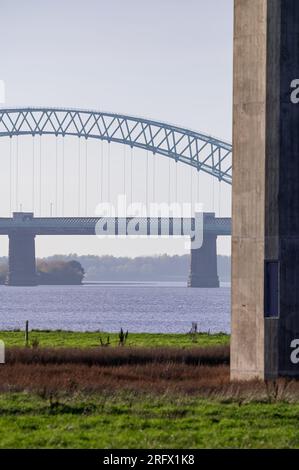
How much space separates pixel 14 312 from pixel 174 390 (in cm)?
9798

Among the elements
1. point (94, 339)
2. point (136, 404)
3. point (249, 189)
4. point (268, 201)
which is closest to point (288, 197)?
point (268, 201)

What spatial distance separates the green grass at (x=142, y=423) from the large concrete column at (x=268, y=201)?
609cm

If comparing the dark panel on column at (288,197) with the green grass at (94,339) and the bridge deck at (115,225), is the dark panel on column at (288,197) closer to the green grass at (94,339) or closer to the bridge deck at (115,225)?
the green grass at (94,339)

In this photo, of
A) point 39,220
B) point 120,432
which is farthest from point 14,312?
point 120,432

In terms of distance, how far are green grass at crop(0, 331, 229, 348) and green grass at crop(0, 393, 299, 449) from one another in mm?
18645

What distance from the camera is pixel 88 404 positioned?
24578 millimetres

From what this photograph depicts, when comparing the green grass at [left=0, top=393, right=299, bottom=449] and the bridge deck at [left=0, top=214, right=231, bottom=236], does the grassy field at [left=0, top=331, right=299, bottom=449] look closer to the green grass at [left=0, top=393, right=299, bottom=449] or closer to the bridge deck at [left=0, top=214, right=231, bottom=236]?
the green grass at [left=0, top=393, right=299, bottom=449]

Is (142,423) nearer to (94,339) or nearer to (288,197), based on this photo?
(288,197)

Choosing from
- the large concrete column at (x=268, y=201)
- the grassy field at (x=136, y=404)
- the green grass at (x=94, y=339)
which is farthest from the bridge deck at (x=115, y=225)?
the large concrete column at (x=268, y=201)

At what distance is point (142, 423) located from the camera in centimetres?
2230

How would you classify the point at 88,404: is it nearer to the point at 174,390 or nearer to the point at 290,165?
the point at 174,390

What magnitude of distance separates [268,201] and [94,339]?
62.8ft

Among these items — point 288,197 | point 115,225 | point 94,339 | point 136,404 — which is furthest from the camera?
point 115,225
